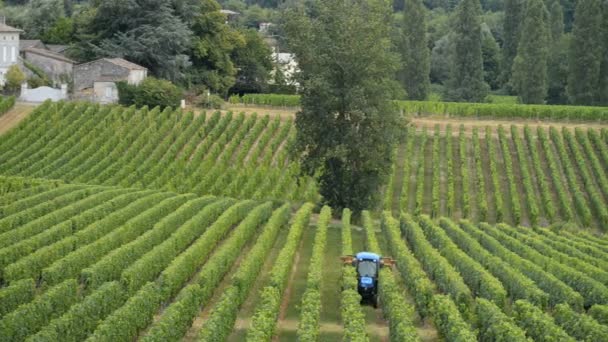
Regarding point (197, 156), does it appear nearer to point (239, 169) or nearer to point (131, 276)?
point (239, 169)

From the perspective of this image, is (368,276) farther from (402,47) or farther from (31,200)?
(402,47)

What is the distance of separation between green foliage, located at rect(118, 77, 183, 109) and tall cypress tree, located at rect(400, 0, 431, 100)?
58.7 ft

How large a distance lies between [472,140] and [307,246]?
26.2 metres

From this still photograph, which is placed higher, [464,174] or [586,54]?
[586,54]

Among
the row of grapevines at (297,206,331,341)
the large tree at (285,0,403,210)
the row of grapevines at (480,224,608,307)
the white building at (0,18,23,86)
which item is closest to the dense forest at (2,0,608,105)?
the white building at (0,18,23,86)

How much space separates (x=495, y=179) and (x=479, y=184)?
1.58m

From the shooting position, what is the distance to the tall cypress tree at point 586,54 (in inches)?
2689

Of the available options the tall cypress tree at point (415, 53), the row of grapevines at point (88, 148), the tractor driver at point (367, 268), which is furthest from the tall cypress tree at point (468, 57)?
the tractor driver at point (367, 268)

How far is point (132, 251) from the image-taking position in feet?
95.8

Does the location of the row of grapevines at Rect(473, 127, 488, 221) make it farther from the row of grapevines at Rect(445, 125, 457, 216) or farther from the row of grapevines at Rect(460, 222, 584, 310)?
the row of grapevines at Rect(460, 222, 584, 310)

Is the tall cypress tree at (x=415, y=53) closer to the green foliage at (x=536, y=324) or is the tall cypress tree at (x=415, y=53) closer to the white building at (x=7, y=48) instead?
the white building at (x=7, y=48)

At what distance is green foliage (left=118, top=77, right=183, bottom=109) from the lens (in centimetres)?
6631

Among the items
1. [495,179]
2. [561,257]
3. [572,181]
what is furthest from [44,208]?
[572,181]

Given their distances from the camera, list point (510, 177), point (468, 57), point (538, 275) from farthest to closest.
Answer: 1. point (468, 57)
2. point (510, 177)
3. point (538, 275)
